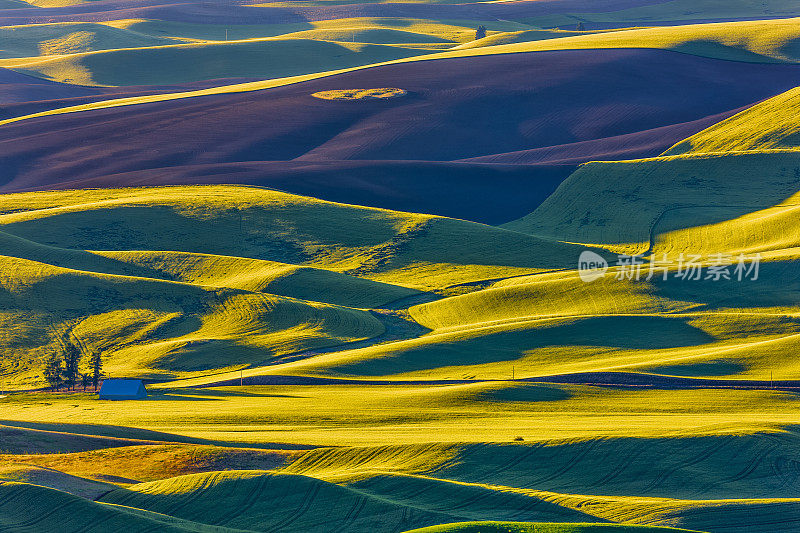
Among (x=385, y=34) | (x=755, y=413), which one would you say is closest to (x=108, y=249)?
(x=755, y=413)

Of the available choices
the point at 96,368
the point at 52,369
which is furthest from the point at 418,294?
the point at 52,369

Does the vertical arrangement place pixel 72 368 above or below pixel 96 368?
above

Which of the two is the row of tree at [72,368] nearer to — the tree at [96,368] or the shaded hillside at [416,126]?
the tree at [96,368]

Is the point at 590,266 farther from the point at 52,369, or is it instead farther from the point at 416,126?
the point at 416,126

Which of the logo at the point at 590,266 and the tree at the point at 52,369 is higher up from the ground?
the logo at the point at 590,266

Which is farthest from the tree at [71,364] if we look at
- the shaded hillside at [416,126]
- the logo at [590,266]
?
the shaded hillside at [416,126]

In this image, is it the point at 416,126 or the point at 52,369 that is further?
the point at 416,126

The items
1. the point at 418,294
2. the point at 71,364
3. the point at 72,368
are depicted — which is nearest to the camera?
the point at 72,368
